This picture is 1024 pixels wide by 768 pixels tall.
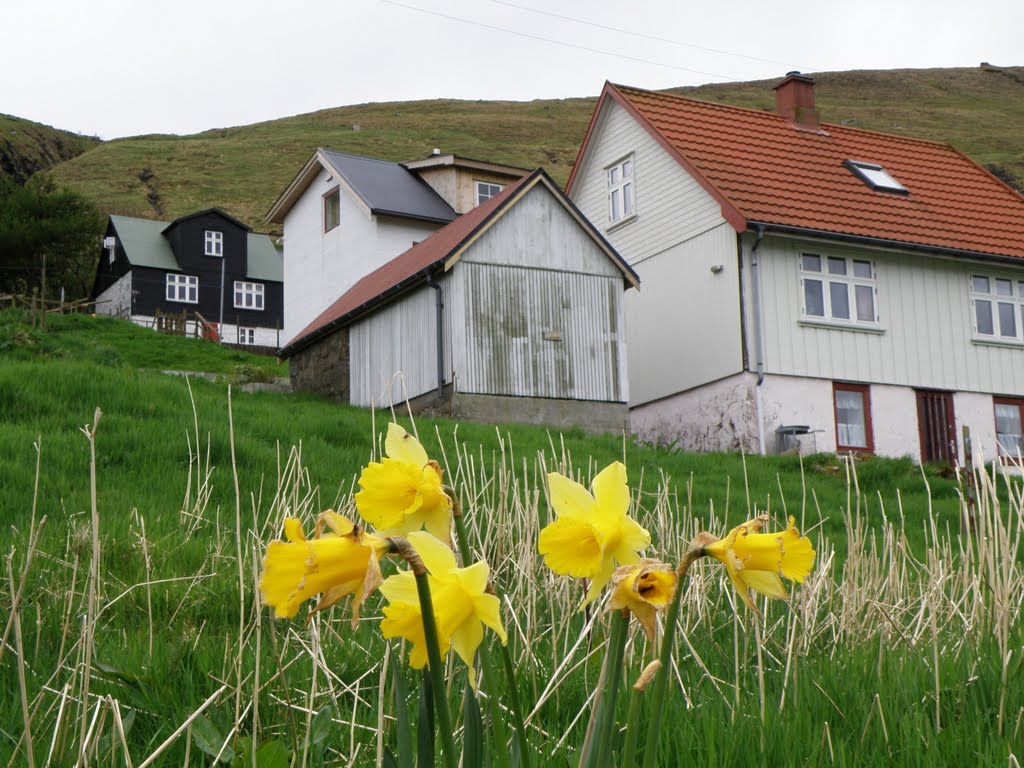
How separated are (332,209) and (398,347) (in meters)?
14.0

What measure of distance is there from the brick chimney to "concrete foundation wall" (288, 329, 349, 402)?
11584mm

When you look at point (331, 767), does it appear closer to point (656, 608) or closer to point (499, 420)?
point (656, 608)

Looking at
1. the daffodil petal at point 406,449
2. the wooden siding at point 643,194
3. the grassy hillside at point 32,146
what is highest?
the grassy hillside at point 32,146

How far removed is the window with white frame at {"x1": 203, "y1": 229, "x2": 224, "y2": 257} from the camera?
56.1 m

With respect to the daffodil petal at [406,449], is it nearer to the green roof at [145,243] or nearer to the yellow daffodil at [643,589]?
the yellow daffodil at [643,589]

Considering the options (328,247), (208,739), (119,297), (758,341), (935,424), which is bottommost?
(208,739)

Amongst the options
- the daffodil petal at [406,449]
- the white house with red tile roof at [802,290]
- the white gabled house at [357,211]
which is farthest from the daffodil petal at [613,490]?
the white gabled house at [357,211]

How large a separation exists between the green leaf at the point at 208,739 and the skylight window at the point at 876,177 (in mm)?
23011

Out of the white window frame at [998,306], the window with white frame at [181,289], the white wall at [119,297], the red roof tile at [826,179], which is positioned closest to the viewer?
the red roof tile at [826,179]

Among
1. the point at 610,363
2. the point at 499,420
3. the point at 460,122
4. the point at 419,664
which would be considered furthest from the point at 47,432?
the point at 460,122

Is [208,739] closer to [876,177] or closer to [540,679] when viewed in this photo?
[540,679]

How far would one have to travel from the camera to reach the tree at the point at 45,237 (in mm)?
50188

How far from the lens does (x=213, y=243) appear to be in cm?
5634

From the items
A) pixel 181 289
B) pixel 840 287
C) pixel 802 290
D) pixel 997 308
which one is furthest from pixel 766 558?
pixel 181 289
